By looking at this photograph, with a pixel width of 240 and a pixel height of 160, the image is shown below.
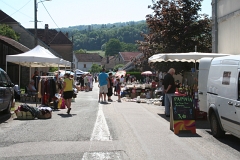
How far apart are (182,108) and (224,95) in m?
1.76

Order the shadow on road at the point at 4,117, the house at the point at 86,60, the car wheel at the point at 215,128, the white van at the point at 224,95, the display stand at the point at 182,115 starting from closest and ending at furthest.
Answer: the white van at the point at 224,95
the car wheel at the point at 215,128
the display stand at the point at 182,115
the shadow on road at the point at 4,117
the house at the point at 86,60

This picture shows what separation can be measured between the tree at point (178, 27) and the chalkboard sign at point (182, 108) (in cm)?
1296

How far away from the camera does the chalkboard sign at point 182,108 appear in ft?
36.1

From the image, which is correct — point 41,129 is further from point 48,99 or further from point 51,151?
point 48,99

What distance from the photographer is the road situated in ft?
26.2

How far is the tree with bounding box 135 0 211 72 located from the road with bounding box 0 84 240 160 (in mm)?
11476

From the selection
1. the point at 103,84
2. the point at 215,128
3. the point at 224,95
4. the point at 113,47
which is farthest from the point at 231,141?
the point at 113,47

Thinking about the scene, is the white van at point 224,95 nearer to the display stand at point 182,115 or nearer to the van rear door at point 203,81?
the van rear door at point 203,81

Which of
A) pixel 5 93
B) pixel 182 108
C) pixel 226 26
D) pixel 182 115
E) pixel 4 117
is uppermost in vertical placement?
pixel 226 26

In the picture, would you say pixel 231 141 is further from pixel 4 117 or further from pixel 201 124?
pixel 4 117

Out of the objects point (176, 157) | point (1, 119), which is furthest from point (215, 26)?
point (176, 157)

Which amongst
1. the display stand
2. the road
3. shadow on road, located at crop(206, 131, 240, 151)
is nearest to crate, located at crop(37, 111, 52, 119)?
the road

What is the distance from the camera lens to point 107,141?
9414 mm

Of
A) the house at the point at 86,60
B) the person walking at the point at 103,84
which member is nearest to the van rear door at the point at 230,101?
the person walking at the point at 103,84
